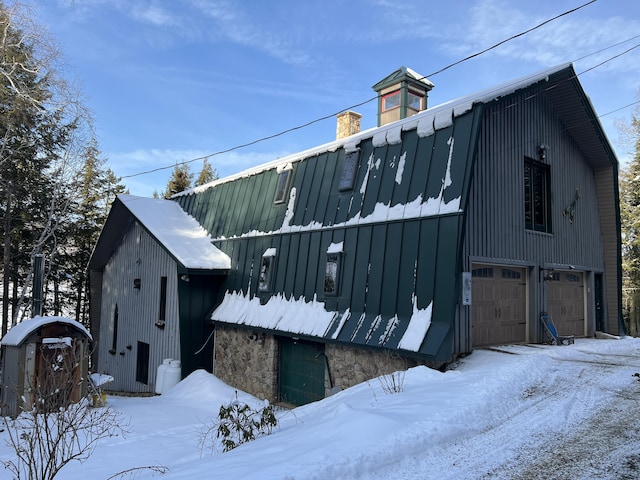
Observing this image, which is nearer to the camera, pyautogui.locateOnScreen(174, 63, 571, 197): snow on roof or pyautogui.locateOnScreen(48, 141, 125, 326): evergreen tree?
pyautogui.locateOnScreen(174, 63, 571, 197): snow on roof

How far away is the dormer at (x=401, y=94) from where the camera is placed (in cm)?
1639

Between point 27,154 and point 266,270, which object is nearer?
point 266,270

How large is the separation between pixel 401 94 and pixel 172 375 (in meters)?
12.2

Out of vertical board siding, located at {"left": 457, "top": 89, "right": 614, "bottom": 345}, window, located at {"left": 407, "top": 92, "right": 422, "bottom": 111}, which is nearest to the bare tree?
vertical board siding, located at {"left": 457, "top": 89, "right": 614, "bottom": 345}

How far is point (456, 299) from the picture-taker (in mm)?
8961

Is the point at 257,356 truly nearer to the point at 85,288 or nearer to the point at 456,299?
the point at 456,299

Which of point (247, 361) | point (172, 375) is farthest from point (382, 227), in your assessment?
point (172, 375)

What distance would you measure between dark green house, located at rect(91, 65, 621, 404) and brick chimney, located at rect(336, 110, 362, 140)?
1565 millimetres

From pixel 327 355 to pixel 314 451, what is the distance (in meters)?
6.61

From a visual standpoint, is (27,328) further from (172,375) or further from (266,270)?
(266,270)

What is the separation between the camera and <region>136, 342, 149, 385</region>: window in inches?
677

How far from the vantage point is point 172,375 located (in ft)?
49.0

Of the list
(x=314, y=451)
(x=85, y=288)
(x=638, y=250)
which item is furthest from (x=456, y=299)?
(x=85, y=288)

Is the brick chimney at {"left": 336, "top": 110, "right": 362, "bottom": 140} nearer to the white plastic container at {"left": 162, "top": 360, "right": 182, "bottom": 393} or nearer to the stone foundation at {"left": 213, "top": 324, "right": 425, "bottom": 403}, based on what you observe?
the stone foundation at {"left": 213, "top": 324, "right": 425, "bottom": 403}
